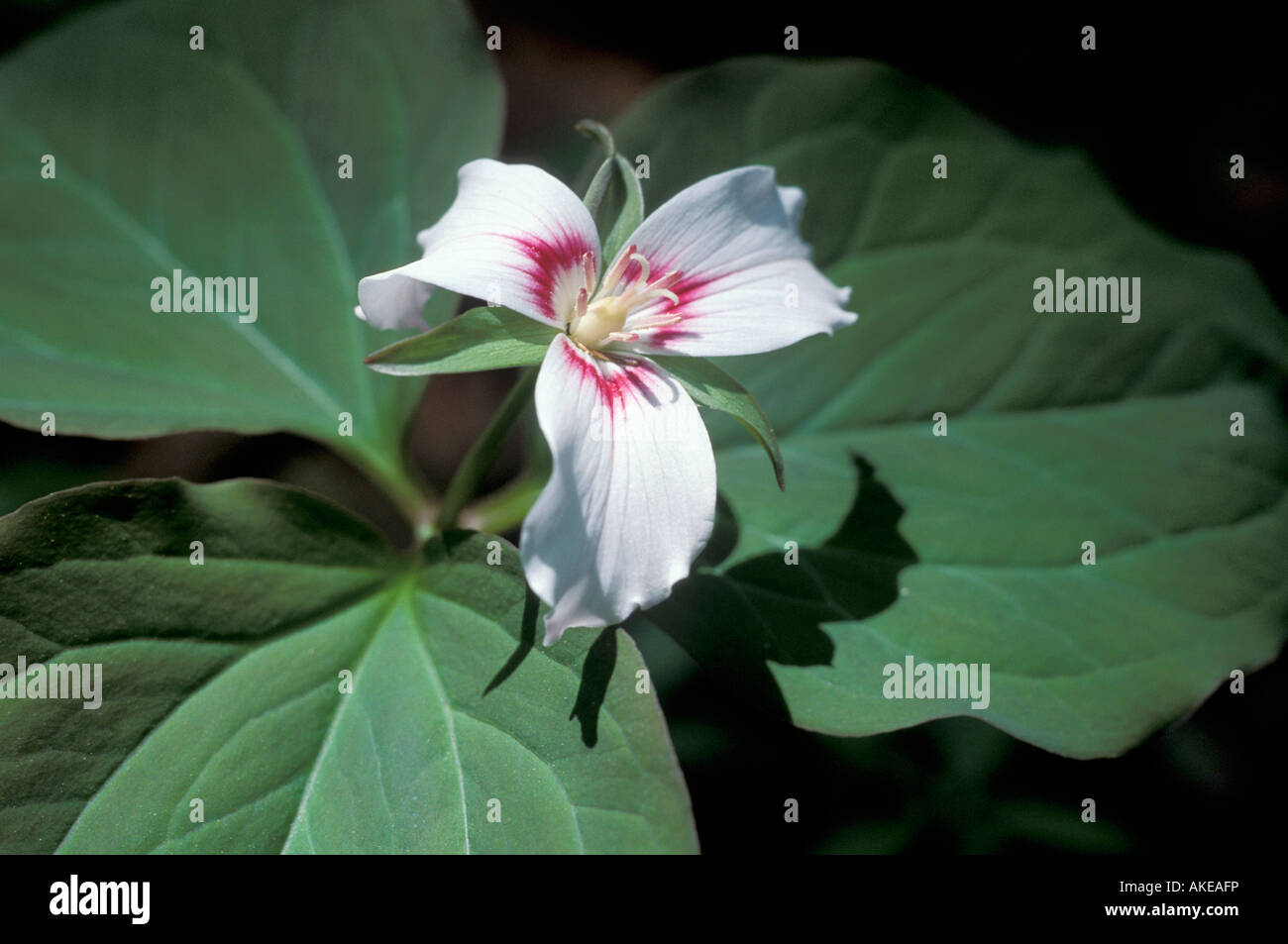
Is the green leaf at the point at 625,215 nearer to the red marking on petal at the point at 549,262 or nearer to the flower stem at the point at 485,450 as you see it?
the red marking on petal at the point at 549,262

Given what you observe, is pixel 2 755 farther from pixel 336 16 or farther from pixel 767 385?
pixel 336 16

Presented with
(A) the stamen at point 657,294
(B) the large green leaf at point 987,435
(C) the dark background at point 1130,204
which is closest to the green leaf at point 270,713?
(B) the large green leaf at point 987,435

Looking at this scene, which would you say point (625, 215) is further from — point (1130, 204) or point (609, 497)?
point (1130, 204)

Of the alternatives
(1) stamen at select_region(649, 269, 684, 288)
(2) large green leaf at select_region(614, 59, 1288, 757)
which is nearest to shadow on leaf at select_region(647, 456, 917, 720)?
(2) large green leaf at select_region(614, 59, 1288, 757)

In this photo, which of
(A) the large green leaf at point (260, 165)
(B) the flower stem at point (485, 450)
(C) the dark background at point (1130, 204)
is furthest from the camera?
(C) the dark background at point (1130, 204)

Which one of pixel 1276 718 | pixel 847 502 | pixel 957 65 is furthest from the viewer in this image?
pixel 957 65

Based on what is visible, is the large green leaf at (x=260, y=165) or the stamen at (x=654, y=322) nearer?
the stamen at (x=654, y=322)

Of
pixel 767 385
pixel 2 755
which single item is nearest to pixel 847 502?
pixel 767 385
